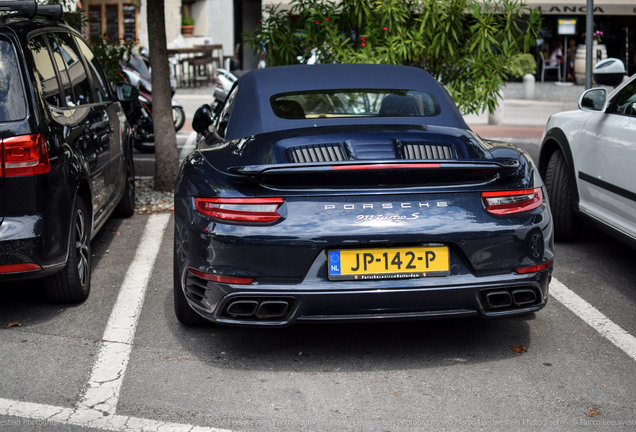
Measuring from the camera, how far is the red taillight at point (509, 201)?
3867 mm

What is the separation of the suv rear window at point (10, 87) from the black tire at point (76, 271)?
0.67 m

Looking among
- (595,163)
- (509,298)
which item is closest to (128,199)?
(595,163)

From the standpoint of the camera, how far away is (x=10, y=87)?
4594 mm

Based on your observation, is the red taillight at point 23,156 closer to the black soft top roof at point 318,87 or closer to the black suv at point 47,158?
the black suv at point 47,158

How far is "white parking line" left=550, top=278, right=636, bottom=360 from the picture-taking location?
172 inches

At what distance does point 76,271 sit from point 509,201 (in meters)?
2.50

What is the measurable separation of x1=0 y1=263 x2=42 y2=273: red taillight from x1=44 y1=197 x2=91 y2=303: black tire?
356mm

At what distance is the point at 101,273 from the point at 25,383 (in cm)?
204

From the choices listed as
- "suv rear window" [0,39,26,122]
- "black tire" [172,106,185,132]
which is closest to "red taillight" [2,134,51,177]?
"suv rear window" [0,39,26,122]

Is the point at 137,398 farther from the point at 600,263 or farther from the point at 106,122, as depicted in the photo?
the point at 600,263

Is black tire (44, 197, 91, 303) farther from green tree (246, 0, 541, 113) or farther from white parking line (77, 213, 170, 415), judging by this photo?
green tree (246, 0, 541, 113)

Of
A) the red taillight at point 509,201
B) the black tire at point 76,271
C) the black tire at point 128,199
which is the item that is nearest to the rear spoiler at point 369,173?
the red taillight at point 509,201

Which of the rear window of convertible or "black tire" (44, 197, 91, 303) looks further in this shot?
"black tire" (44, 197, 91, 303)

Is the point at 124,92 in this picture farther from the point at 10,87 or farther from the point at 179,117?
the point at 179,117
